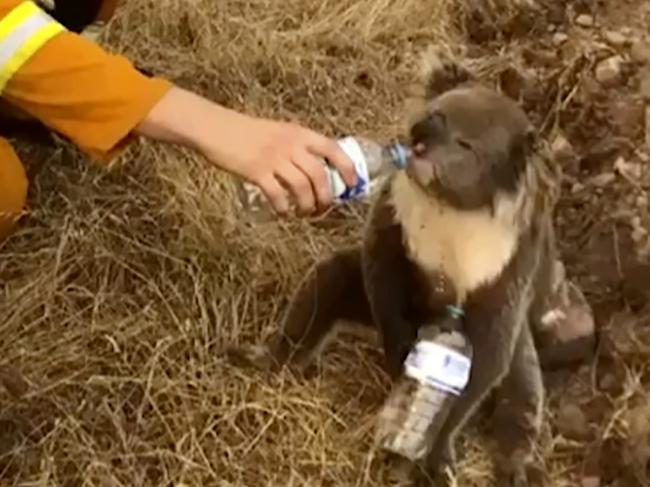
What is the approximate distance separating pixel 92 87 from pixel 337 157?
13.6 inches

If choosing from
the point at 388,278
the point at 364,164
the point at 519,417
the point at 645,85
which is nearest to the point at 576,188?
the point at 645,85

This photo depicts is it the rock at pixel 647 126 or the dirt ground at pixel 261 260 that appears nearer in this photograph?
the dirt ground at pixel 261 260

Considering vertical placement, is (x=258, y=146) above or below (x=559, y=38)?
above

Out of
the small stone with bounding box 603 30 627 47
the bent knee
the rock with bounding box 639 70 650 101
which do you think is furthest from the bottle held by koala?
the small stone with bounding box 603 30 627 47

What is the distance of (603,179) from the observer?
2.82 meters

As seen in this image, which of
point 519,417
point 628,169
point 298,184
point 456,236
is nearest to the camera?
point 298,184

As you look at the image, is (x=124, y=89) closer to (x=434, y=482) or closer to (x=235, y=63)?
(x=434, y=482)

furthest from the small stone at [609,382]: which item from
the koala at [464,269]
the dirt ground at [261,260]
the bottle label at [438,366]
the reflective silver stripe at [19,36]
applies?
the reflective silver stripe at [19,36]

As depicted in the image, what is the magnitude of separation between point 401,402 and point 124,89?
609mm

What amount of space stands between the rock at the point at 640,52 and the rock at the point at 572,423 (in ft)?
3.02

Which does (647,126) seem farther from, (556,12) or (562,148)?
(556,12)

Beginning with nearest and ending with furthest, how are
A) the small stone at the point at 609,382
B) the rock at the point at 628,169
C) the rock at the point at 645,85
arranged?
the small stone at the point at 609,382
the rock at the point at 628,169
the rock at the point at 645,85

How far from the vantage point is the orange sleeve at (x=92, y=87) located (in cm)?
202

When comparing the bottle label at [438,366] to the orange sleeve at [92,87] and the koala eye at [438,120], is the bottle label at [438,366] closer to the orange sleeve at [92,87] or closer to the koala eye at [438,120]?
the koala eye at [438,120]
